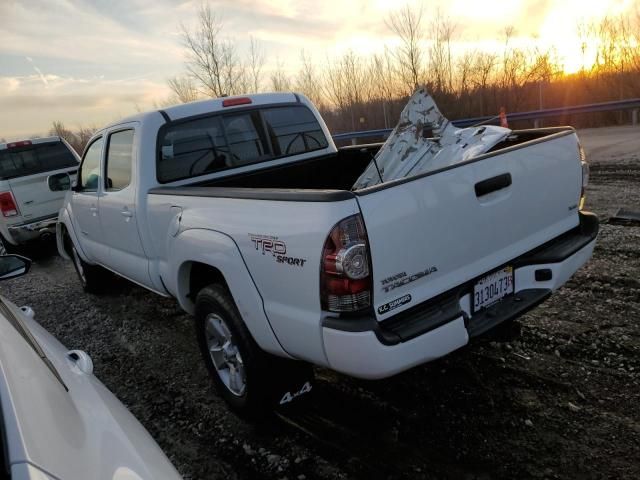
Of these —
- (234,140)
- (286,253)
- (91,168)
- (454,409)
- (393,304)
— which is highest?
(234,140)

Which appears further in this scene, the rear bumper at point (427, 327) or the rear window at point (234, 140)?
the rear window at point (234, 140)

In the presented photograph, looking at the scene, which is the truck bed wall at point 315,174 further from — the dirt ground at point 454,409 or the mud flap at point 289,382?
the mud flap at point 289,382

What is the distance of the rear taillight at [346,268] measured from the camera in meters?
2.21

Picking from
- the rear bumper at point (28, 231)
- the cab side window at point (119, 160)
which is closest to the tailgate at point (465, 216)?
the cab side window at point (119, 160)

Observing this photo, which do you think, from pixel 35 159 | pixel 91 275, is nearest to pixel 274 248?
pixel 91 275

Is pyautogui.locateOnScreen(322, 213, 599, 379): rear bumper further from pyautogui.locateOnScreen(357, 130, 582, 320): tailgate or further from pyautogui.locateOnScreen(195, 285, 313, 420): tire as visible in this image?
pyautogui.locateOnScreen(195, 285, 313, 420): tire

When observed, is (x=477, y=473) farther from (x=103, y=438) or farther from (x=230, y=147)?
(x=230, y=147)

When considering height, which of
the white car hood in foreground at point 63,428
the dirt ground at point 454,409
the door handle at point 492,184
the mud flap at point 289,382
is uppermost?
the door handle at point 492,184

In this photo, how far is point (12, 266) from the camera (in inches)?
96.4

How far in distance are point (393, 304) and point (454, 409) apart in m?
1.14

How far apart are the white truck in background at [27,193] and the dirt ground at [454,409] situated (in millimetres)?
5141

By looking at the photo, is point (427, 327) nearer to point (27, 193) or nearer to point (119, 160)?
point (119, 160)

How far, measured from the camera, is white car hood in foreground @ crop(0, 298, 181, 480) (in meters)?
1.10

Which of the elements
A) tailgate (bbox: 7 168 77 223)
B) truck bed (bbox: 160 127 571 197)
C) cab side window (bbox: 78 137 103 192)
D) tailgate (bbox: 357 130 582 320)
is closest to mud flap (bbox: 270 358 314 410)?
tailgate (bbox: 357 130 582 320)
